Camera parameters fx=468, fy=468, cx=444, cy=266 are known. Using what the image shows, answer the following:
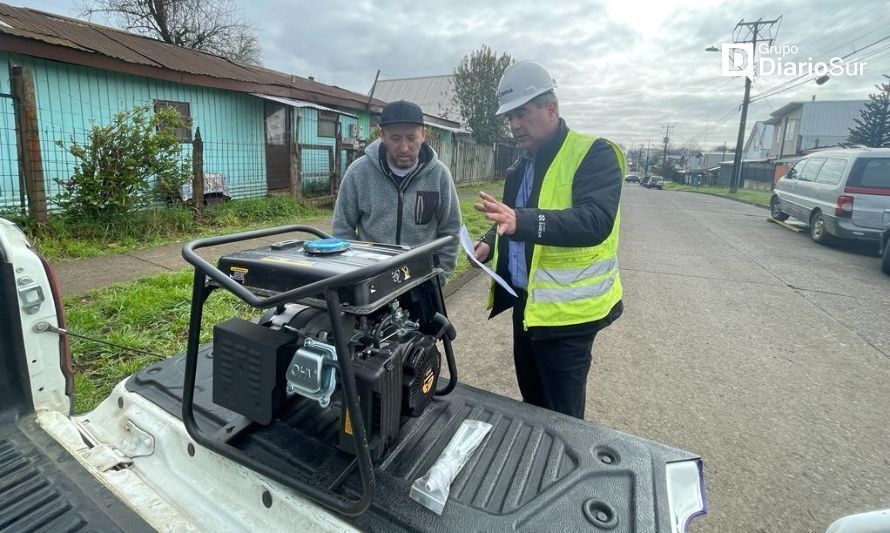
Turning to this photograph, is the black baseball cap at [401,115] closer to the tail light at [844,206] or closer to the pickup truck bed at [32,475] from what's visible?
the pickup truck bed at [32,475]

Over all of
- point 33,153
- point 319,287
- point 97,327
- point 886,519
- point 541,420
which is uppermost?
point 33,153

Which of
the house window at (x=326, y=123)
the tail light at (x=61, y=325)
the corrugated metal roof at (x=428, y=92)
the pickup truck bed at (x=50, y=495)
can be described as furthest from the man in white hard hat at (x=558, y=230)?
the corrugated metal roof at (x=428, y=92)

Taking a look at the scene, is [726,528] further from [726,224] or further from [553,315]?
[726,224]

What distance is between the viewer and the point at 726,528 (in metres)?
2.09

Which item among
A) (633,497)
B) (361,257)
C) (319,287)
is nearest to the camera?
(319,287)

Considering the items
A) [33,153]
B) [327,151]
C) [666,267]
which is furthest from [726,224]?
[33,153]

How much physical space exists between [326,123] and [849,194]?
38.4 ft

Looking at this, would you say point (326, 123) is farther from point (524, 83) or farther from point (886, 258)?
point (886, 258)

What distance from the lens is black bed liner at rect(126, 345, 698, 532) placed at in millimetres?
1270

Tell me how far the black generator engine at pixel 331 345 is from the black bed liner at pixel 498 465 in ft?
0.31

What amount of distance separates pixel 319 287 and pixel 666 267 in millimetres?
7233

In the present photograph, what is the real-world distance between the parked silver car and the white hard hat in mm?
9778

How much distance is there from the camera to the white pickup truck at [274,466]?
1.30 metres

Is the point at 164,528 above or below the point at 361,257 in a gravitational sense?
below
